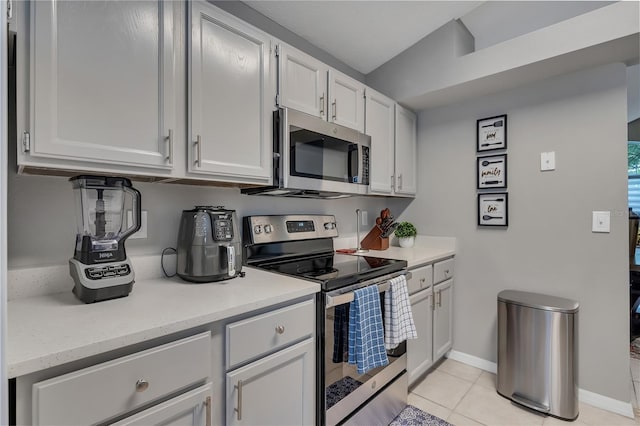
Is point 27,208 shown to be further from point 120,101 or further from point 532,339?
point 532,339

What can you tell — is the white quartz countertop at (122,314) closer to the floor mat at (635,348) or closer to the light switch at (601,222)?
the light switch at (601,222)

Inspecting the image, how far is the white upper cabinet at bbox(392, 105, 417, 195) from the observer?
250cm

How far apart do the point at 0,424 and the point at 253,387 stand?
0.68 metres

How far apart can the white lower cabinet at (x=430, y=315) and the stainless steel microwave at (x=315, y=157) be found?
0.74 meters

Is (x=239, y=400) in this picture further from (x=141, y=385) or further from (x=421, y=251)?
(x=421, y=251)

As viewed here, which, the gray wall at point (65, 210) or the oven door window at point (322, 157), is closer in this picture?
the gray wall at point (65, 210)

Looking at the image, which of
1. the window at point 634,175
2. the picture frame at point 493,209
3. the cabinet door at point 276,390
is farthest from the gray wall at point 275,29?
the window at point 634,175

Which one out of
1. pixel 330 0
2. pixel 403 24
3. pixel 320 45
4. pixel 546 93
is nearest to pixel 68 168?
pixel 330 0

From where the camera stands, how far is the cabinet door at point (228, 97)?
1.30 metres

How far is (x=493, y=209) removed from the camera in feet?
7.68

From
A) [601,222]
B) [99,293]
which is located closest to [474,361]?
[601,222]

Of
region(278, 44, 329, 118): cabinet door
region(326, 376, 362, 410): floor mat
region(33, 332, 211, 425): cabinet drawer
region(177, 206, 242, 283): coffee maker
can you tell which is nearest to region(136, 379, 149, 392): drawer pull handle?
region(33, 332, 211, 425): cabinet drawer

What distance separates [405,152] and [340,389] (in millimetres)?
1854

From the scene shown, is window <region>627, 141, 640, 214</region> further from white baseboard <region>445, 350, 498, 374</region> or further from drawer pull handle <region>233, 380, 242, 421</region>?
drawer pull handle <region>233, 380, 242, 421</region>
